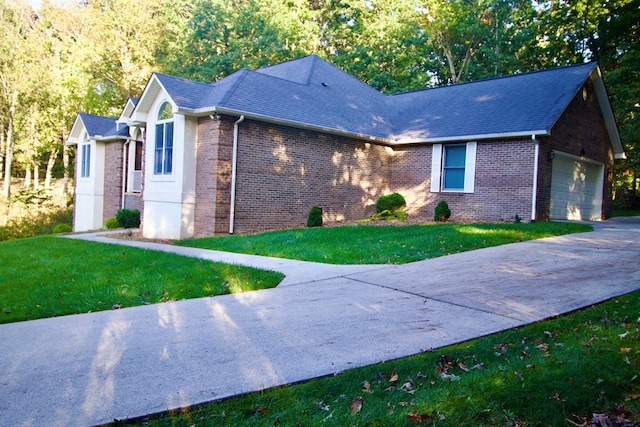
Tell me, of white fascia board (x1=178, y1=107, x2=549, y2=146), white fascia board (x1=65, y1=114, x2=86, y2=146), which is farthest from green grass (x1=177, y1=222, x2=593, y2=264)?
white fascia board (x1=65, y1=114, x2=86, y2=146)

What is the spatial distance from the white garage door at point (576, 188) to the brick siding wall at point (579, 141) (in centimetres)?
37

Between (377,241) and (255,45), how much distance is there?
23.3m

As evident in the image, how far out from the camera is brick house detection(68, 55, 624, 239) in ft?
46.9

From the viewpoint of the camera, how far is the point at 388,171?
1912 centimetres

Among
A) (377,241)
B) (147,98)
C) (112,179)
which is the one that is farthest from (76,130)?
(377,241)

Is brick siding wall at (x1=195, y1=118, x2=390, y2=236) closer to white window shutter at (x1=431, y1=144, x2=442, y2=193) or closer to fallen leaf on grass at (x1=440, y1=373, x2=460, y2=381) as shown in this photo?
white window shutter at (x1=431, y1=144, x2=442, y2=193)

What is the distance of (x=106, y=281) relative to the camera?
7.47 metres

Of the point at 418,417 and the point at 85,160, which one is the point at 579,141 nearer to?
the point at 418,417

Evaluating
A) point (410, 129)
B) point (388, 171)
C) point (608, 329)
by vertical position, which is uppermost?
point (410, 129)

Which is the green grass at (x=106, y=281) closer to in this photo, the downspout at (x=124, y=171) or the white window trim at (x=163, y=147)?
the white window trim at (x=163, y=147)

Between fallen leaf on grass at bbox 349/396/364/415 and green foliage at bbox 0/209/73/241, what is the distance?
29.1 metres

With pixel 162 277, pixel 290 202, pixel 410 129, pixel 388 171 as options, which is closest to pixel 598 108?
pixel 410 129

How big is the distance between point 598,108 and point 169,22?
29.7 m

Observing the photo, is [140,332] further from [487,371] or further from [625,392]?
[625,392]
